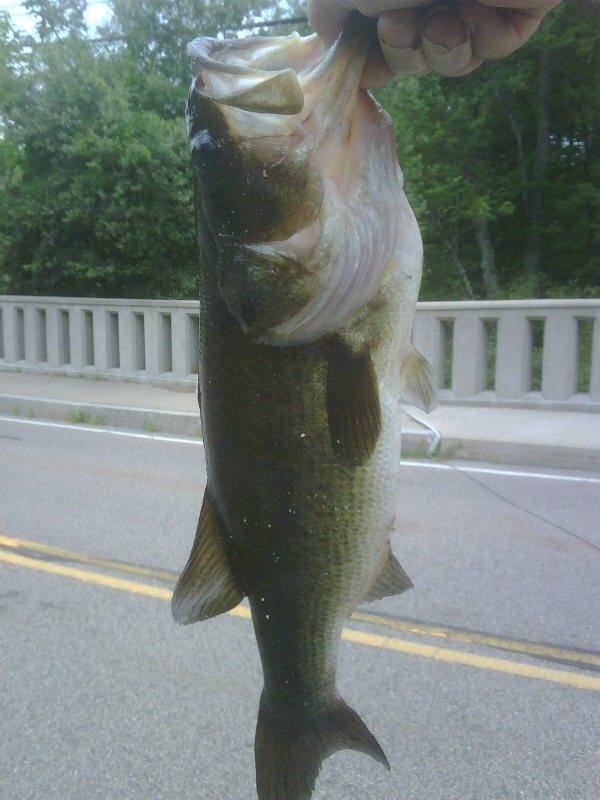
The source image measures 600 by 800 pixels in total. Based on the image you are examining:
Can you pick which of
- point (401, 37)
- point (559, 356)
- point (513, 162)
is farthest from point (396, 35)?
point (513, 162)

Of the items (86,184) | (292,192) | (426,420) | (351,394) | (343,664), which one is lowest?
(343,664)

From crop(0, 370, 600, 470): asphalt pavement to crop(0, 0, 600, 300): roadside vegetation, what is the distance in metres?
3.00

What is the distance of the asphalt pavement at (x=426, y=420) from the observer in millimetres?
7734

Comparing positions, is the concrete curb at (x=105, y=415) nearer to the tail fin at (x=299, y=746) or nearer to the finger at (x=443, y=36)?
the tail fin at (x=299, y=746)

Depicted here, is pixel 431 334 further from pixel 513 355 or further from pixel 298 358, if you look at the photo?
pixel 298 358

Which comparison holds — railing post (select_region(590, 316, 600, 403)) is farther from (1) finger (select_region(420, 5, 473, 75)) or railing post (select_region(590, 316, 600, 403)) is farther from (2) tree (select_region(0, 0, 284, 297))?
(1) finger (select_region(420, 5, 473, 75))

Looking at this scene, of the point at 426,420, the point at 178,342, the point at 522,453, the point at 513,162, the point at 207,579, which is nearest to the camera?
the point at 207,579

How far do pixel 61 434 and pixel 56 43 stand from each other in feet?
28.0

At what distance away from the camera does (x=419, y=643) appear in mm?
3908

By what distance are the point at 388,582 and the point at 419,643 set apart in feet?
8.77

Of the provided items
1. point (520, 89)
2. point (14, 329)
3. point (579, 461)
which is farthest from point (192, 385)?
point (520, 89)

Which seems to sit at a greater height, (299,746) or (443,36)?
(443,36)

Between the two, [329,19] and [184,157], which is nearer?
[329,19]

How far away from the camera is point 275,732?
1382mm
